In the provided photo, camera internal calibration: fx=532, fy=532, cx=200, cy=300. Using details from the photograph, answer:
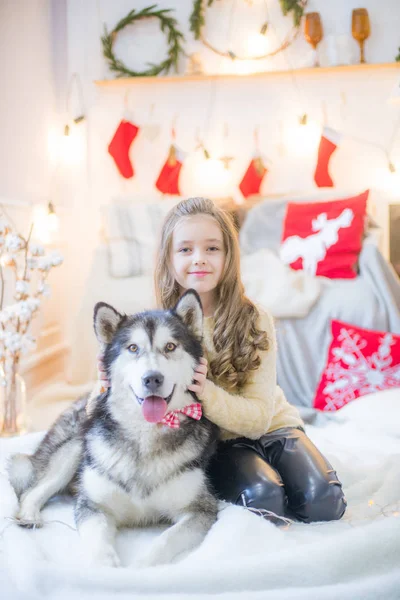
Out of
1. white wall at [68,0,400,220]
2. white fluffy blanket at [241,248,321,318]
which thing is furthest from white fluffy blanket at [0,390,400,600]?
white wall at [68,0,400,220]

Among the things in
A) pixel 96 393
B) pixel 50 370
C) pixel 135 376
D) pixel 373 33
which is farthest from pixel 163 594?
pixel 373 33

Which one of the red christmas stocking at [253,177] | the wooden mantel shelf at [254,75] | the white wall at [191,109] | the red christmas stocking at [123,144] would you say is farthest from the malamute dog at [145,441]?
the wooden mantel shelf at [254,75]

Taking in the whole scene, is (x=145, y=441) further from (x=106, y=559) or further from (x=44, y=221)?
(x=44, y=221)

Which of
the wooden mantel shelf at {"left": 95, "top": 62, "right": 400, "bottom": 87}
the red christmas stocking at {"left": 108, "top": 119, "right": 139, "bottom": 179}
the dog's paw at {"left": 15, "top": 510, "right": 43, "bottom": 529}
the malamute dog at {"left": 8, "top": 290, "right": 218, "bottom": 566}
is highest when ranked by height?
the wooden mantel shelf at {"left": 95, "top": 62, "right": 400, "bottom": 87}

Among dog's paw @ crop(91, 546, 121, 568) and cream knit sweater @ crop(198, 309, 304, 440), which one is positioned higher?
cream knit sweater @ crop(198, 309, 304, 440)

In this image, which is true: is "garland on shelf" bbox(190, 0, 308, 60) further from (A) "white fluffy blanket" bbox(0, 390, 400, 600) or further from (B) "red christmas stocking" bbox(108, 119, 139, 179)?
(A) "white fluffy blanket" bbox(0, 390, 400, 600)

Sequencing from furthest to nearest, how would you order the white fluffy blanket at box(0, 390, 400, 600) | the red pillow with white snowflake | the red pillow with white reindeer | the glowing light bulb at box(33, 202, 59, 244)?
the glowing light bulb at box(33, 202, 59, 244) → the red pillow with white reindeer → the red pillow with white snowflake → the white fluffy blanket at box(0, 390, 400, 600)

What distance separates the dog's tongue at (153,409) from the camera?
3.77 feet

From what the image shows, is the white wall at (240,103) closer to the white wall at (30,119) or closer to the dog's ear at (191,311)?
the white wall at (30,119)

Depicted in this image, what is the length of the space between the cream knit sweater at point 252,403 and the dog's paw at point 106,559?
0.39 metres

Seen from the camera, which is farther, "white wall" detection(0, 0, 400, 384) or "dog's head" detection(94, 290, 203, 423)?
"white wall" detection(0, 0, 400, 384)

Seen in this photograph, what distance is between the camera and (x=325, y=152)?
390cm

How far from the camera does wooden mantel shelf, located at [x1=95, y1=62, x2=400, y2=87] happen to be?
12.8 ft

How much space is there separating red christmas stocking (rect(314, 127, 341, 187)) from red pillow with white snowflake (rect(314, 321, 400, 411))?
1674 mm
